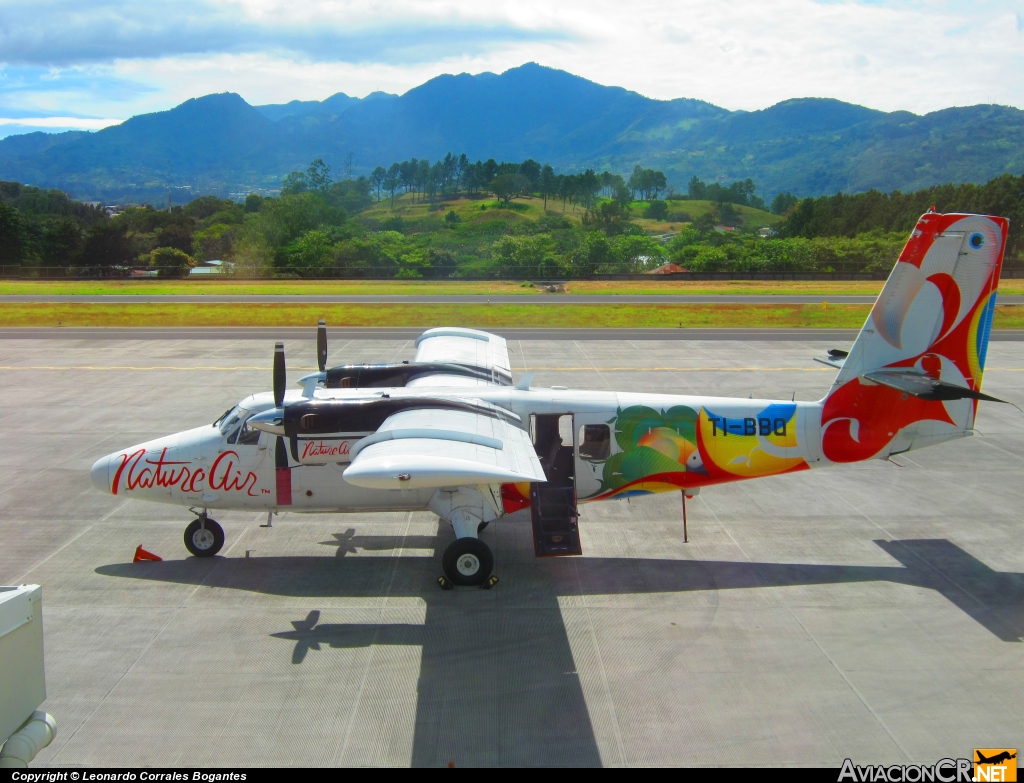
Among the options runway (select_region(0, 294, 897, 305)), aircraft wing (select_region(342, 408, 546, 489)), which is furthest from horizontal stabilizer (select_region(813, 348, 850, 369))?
runway (select_region(0, 294, 897, 305))

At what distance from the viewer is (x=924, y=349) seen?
1552 cm

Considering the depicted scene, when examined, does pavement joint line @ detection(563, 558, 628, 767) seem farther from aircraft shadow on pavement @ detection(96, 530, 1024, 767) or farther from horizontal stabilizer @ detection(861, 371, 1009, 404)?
horizontal stabilizer @ detection(861, 371, 1009, 404)

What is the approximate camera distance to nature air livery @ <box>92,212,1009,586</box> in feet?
47.9

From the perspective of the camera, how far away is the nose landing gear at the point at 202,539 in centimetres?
1530

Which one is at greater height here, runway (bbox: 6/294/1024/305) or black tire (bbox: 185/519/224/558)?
runway (bbox: 6/294/1024/305)

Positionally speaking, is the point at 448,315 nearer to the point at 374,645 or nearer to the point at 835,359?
the point at 835,359

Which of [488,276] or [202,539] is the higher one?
[488,276]

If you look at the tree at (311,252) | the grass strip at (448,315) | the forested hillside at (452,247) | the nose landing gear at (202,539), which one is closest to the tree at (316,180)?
the forested hillside at (452,247)

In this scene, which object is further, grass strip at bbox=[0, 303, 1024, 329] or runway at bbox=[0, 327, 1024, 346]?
grass strip at bbox=[0, 303, 1024, 329]

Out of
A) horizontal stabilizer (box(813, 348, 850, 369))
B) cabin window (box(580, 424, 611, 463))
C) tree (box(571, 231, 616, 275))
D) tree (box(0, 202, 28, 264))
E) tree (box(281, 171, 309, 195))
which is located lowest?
cabin window (box(580, 424, 611, 463))

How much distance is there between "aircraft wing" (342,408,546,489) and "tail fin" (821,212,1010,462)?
697 cm

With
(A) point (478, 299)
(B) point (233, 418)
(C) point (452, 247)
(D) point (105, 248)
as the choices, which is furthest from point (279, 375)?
(C) point (452, 247)

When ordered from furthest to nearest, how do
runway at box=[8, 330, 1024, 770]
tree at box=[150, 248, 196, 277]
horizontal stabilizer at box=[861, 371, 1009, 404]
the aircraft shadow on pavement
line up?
tree at box=[150, 248, 196, 277], horizontal stabilizer at box=[861, 371, 1009, 404], the aircraft shadow on pavement, runway at box=[8, 330, 1024, 770]

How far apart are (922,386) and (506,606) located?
9005mm
